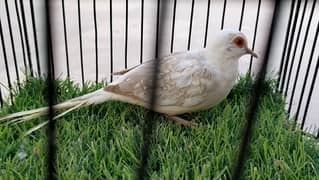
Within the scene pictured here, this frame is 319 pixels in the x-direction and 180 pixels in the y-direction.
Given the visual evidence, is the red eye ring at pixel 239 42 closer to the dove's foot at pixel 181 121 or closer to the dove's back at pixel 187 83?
the dove's back at pixel 187 83

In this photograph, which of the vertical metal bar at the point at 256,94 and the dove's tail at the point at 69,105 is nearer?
the vertical metal bar at the point at 256,94

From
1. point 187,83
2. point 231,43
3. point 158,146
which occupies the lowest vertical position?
point 158,146

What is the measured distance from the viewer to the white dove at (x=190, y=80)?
1.15 meters

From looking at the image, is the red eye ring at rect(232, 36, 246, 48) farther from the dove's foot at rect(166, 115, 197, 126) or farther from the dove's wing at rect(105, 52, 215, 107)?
the dove's foot at rect(166, 115, 197, 126)

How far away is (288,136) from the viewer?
1144 mm

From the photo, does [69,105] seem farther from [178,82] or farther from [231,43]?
[231,43]

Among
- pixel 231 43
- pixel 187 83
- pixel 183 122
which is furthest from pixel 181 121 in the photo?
pixel 231 43

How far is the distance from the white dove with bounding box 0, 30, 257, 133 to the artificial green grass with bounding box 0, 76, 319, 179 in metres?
0.05

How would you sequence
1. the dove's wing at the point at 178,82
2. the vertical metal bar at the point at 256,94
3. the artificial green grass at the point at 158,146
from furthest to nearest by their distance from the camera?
the dove's wing at the point at 178,82 → the artificial green grass at the point at 158,146 → the vertical metal bar at the point at 256,94

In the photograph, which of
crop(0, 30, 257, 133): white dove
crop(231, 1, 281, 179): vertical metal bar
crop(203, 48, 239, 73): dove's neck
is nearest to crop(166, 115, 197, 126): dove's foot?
crop(0, 30, 257, 133): white dove

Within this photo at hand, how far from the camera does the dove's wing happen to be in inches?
44.9

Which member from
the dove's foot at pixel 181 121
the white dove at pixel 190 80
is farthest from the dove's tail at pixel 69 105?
the dove's foot at pixel 181 121

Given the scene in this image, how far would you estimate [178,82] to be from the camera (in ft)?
3.79

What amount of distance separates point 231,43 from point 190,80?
0.49 ft
